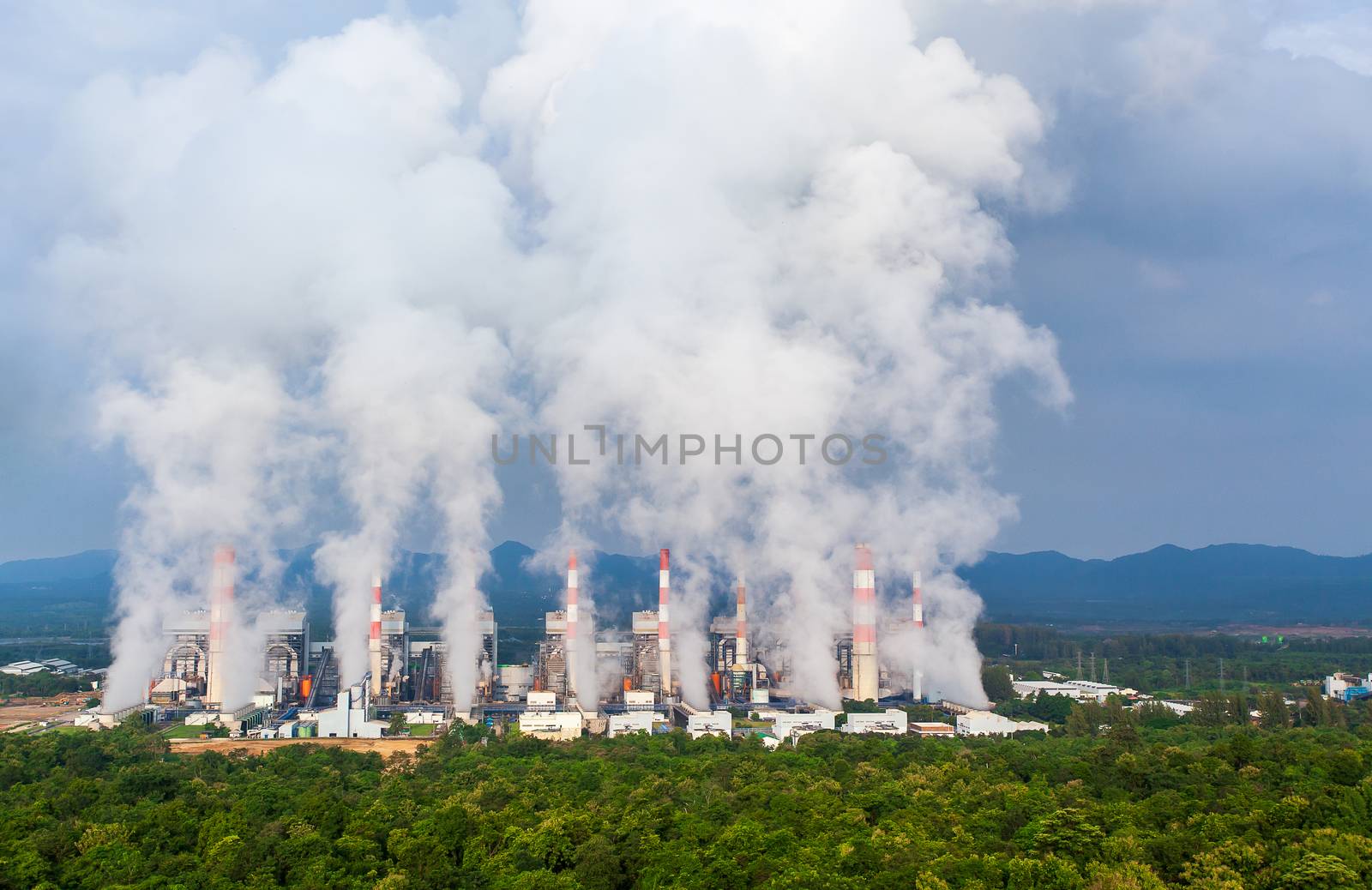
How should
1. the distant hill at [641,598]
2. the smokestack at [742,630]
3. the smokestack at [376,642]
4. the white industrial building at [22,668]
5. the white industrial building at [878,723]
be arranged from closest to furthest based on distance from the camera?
the white industrial building at [878,723], the smokestack at [376,642], the smokestack at [742,630], the white industrial building at [22,668], the distant hill at [641,598]

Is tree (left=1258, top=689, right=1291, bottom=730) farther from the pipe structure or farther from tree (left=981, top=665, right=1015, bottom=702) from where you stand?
the pipe structure

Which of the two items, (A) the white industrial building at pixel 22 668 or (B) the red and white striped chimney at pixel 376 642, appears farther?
(A) the white industrial building at pixel 22 668

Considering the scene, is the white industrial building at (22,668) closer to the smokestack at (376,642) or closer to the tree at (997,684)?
the smokestack at (376,642)

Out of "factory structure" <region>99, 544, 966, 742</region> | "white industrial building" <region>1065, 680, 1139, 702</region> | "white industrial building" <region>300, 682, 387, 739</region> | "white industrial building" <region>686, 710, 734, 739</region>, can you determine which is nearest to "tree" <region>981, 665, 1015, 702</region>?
"white industrial building" <region>1065, 680, 1139, 702</region>

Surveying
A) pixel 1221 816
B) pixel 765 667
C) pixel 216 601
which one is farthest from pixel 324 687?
pixel 1221 816

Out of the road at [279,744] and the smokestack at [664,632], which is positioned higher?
the smokestack at [664,632]

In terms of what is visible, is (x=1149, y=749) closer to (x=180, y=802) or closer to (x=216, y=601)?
(x=180, y=802)

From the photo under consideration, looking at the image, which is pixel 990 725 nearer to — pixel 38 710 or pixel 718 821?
pixel 718 821

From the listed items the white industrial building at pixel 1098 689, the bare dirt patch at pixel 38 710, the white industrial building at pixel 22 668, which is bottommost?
the white industrial building at pixel 1098 689

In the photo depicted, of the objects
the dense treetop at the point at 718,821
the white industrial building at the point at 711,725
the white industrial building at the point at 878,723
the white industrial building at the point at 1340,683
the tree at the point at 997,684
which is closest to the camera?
the dense treetop at the point at 718,821

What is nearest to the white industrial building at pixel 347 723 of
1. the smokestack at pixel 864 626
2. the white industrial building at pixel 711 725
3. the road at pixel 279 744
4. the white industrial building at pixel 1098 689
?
the road at pixel 279 744
